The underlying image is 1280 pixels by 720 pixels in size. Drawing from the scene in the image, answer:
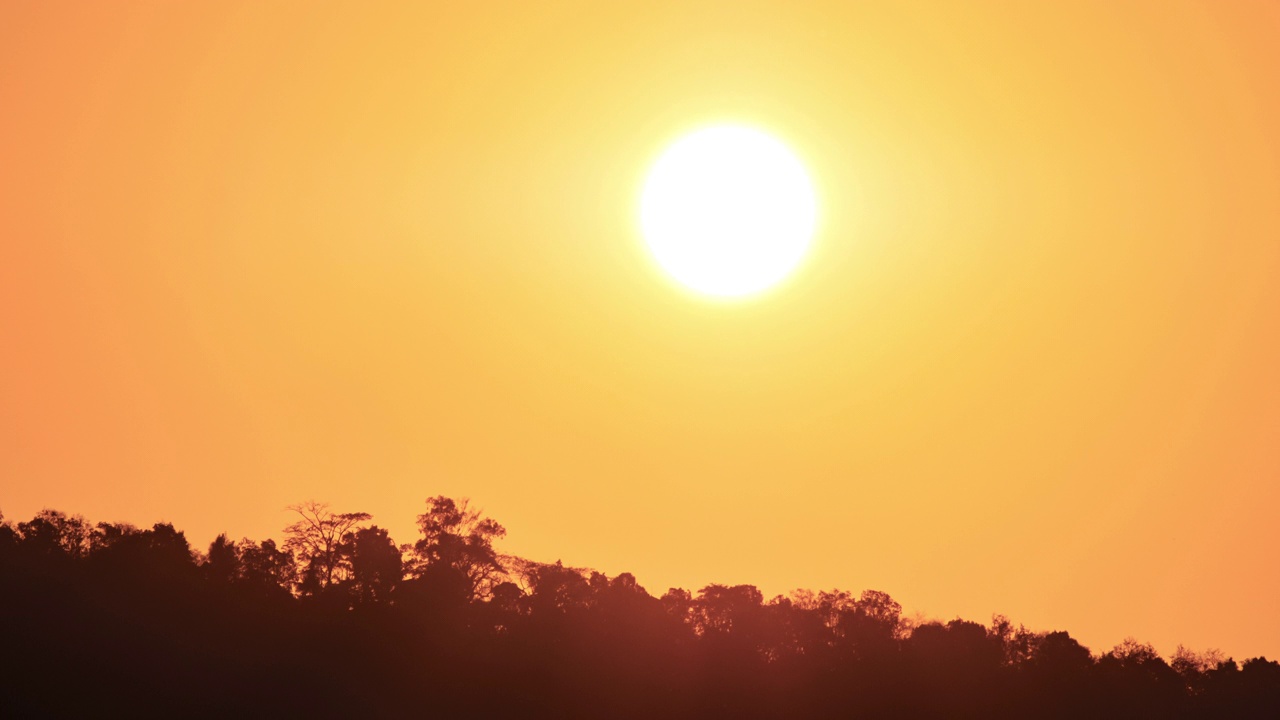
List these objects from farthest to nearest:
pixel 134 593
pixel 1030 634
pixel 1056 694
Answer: pixel 1030 634, pixel 1056 694, pixel 134 593

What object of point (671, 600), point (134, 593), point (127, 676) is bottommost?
point (127, 676)

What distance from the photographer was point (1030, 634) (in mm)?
146125

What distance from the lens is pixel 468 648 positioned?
12781 cm

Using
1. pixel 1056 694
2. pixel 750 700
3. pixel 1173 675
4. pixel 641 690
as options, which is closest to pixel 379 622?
pixel 641 690

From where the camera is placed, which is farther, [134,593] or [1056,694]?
[1056,694]

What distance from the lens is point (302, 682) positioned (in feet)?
396

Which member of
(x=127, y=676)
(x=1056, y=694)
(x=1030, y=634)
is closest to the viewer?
(x=127, y=676)

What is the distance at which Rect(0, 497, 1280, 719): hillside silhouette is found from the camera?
117 meters

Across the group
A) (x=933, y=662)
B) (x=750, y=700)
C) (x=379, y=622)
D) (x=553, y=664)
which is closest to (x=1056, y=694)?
(x=933, y=662)

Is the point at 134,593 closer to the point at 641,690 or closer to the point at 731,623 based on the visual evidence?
the point at 641,690

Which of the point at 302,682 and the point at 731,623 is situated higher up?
the point at 731,623

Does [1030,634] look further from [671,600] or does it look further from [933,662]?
[671,600]

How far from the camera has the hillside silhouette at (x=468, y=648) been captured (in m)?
117

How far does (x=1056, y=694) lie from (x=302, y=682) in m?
55.4
